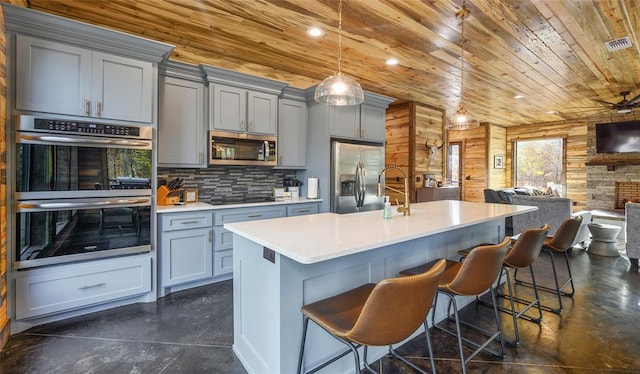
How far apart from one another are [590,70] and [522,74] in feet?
2.81

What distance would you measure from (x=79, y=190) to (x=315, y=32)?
8.45 ft

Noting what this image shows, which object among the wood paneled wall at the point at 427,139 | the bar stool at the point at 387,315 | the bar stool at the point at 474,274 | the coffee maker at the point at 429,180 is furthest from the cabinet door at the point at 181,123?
the coffee maker at the point at 429,180

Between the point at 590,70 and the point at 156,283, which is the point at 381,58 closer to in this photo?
the point at 590,70

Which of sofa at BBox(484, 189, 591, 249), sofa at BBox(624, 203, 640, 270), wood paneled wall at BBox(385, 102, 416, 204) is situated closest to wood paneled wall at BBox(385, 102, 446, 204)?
wood paneled wall at BBox(385, 102, 416, 204)

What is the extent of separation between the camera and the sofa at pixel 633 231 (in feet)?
12.2

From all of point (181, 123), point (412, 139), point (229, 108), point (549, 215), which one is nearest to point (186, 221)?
point (181, 123)

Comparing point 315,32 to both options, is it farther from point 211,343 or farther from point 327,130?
point 211,343

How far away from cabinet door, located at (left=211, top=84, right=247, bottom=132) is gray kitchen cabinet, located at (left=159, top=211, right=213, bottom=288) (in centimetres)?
107

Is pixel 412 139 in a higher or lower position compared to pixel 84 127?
higher

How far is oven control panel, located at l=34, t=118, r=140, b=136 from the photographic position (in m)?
2.27

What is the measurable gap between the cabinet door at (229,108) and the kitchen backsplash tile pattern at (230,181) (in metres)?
0.60

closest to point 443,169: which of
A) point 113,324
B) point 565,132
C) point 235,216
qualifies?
point 565,132

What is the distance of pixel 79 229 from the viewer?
8.00ft

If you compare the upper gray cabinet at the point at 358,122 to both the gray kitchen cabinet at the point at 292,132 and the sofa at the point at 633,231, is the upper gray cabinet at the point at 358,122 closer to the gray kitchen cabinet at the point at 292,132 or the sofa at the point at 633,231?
the gray kitchen cabinet at the point at 292,132
